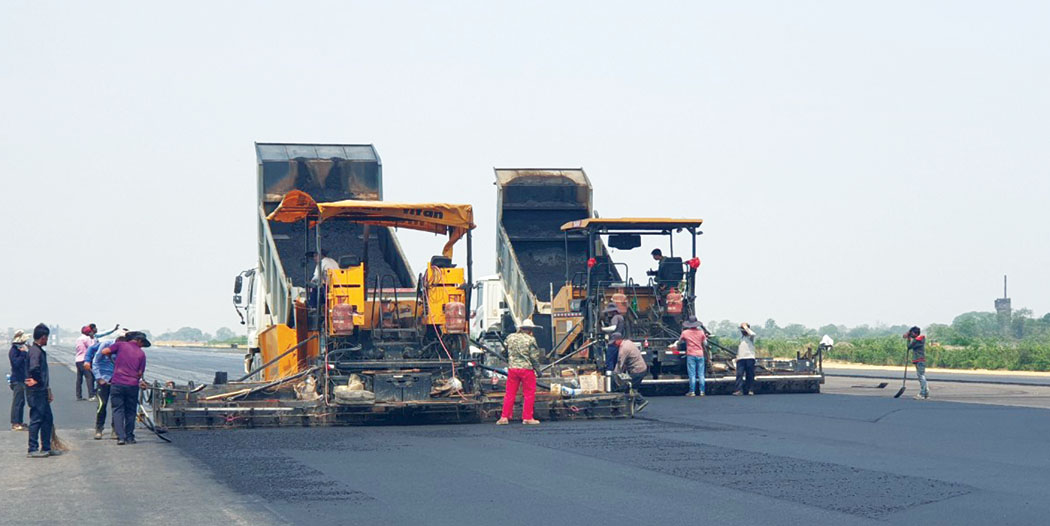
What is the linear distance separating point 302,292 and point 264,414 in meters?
3.75

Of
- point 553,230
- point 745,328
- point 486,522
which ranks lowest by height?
point 486,522

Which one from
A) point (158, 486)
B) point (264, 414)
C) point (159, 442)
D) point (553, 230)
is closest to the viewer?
point (158, 486)

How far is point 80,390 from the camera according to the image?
2422 cm

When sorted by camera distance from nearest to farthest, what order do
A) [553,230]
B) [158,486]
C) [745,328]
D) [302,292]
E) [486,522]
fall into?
[486,522] → [158,486] → [302,292] → [745,328] → [553,230]

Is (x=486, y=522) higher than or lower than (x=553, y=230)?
lower

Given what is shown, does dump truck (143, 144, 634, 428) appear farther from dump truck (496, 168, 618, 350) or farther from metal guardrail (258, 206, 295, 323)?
dump truck (496, 168, 618, 350)

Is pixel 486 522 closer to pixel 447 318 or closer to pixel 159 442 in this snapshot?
pixel 159 442

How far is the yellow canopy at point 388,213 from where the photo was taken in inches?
693

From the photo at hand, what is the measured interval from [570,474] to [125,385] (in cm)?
598

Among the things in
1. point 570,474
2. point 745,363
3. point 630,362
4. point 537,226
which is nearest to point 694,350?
point 745,363

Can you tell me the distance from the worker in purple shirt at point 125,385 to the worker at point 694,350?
1035 centimetres

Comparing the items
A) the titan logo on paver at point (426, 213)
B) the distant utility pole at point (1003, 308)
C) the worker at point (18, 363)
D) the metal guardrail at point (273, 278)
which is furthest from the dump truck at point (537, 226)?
the distant utility pole at point (1003, 308)

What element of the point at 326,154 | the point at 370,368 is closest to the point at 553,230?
the point at 326,154

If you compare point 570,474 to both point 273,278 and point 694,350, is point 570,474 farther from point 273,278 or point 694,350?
point 694,350
